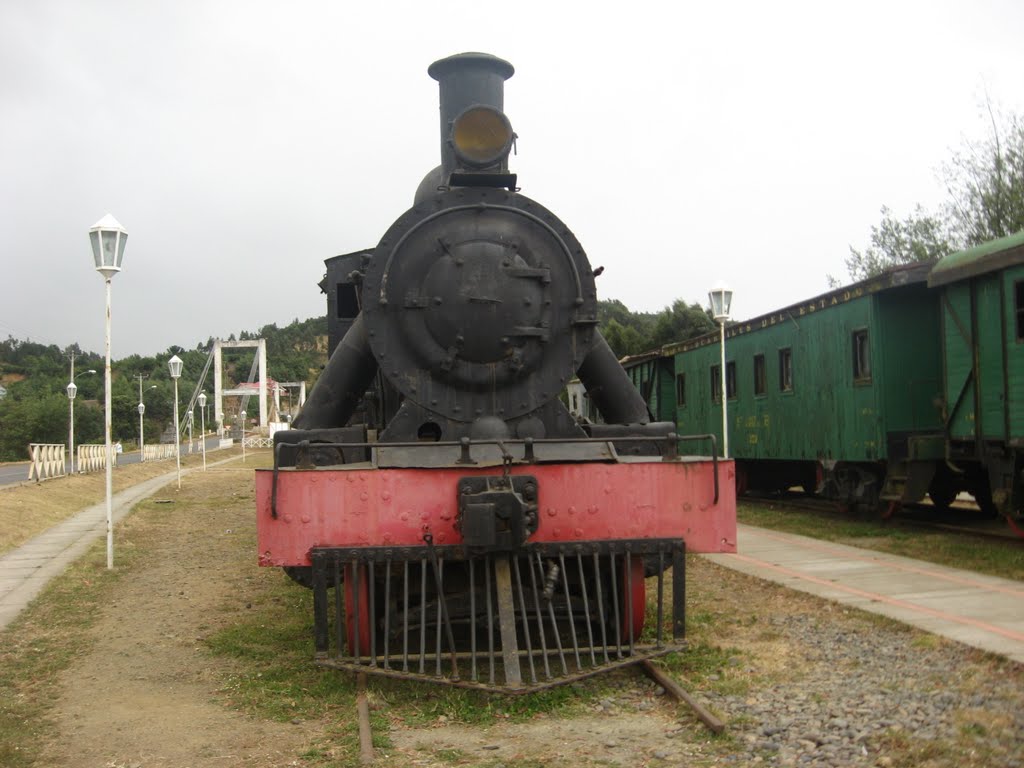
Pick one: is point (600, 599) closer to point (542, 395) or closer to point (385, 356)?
point (542, 395)

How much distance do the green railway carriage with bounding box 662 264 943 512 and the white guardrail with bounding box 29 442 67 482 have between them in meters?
15.8

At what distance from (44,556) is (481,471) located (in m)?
8.61

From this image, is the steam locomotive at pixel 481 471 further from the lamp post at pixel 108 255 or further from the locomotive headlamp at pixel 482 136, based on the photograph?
the lamp post at pixel 108 255

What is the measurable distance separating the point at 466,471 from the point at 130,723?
201 cm

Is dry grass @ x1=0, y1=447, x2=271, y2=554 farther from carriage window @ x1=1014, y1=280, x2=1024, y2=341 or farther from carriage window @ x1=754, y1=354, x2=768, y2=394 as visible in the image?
carriage window @ x1=1014, y1=280, x2=1024, y2=341

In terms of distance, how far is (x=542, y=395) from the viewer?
5.71m

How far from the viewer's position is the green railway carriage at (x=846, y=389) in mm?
11445

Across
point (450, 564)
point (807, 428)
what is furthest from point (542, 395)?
point (807, 428)

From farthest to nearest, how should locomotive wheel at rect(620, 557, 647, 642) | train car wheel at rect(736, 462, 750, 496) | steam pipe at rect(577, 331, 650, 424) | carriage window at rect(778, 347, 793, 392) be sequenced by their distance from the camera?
train car wheel at rect(736, 462, 750, 496), carriage window at rect(778, 347, 793, 392), steam pipe at rect(577, 331, 650, 424), locomotive wheel at rect(620, 557, 647, 642)

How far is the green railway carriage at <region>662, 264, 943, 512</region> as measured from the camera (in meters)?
11.4

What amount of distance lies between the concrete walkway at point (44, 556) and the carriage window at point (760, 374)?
32.2 feet

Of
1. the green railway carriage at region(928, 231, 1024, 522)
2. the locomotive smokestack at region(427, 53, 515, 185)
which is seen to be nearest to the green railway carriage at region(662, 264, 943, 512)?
the green railway carriage at region(928, 231, 1024, 522)

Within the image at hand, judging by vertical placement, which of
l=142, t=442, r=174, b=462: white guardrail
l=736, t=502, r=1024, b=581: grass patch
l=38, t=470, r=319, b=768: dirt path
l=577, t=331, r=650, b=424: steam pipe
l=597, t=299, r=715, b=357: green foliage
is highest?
l=597, t=299, r=715, b=357: green foliage

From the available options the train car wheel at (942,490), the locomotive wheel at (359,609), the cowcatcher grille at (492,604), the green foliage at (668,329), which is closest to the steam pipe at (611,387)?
the cowcatcher grille at (492,604)
